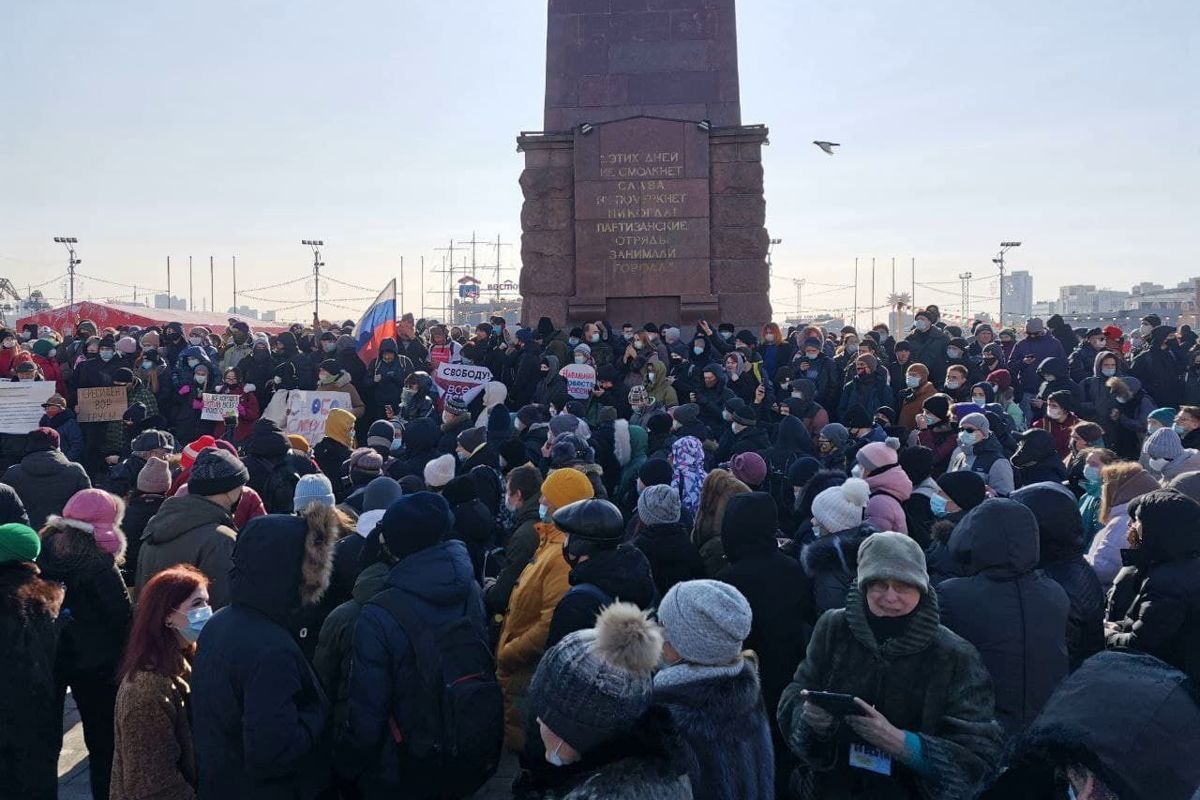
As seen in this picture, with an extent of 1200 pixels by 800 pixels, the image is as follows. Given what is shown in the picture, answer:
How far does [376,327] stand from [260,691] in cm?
1121

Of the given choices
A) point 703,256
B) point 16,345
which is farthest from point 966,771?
point 16,345

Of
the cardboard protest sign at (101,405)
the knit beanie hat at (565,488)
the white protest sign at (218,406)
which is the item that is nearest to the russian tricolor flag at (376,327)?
the white protest sign at (218,406)

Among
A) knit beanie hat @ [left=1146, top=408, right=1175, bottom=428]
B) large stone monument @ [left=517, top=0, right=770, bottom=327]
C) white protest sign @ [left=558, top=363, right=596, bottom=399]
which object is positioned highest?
large stone monument @ [left=517, top=0, right=770, bottom=327]

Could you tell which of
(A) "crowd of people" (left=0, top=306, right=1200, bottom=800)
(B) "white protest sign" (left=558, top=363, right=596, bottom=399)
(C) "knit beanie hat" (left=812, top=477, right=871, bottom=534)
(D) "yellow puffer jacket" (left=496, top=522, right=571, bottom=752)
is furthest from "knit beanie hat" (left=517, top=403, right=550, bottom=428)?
(C) "knit beanie hat" (left=812, top=477, right=871, bottom=534)

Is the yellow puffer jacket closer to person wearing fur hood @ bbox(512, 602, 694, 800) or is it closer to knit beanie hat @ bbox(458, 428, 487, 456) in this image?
person wearing fur hood @ bbox(512, 602, 694, 800)

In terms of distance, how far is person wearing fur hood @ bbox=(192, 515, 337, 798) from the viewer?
3.49 m

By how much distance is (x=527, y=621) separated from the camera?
489 cm

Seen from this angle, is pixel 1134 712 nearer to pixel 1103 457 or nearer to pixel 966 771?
pixel 966 771

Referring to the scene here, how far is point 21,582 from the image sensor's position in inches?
169

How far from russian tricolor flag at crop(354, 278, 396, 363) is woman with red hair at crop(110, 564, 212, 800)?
33.3 ft

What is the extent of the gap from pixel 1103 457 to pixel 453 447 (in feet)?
16.9

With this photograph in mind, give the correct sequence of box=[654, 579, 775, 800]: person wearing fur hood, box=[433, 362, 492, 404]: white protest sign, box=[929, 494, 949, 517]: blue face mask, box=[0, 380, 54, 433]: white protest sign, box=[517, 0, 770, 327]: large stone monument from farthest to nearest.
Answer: box=[517, 0, 770, 327]: large stone monument
box=[433, 362, 492, 404]: white protest sign
box=[0, 380, 54, 433]: white protest sign
box=[929, 494, 949, 517]: blue face mask
box=[654, 579, 775, 800]: person wearing fur hood

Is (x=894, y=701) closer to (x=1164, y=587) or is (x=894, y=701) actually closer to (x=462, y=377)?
(x=1164, y=587)

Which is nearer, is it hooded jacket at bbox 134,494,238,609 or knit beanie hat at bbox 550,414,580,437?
hooded jacket at bbox 134,494,238,609
